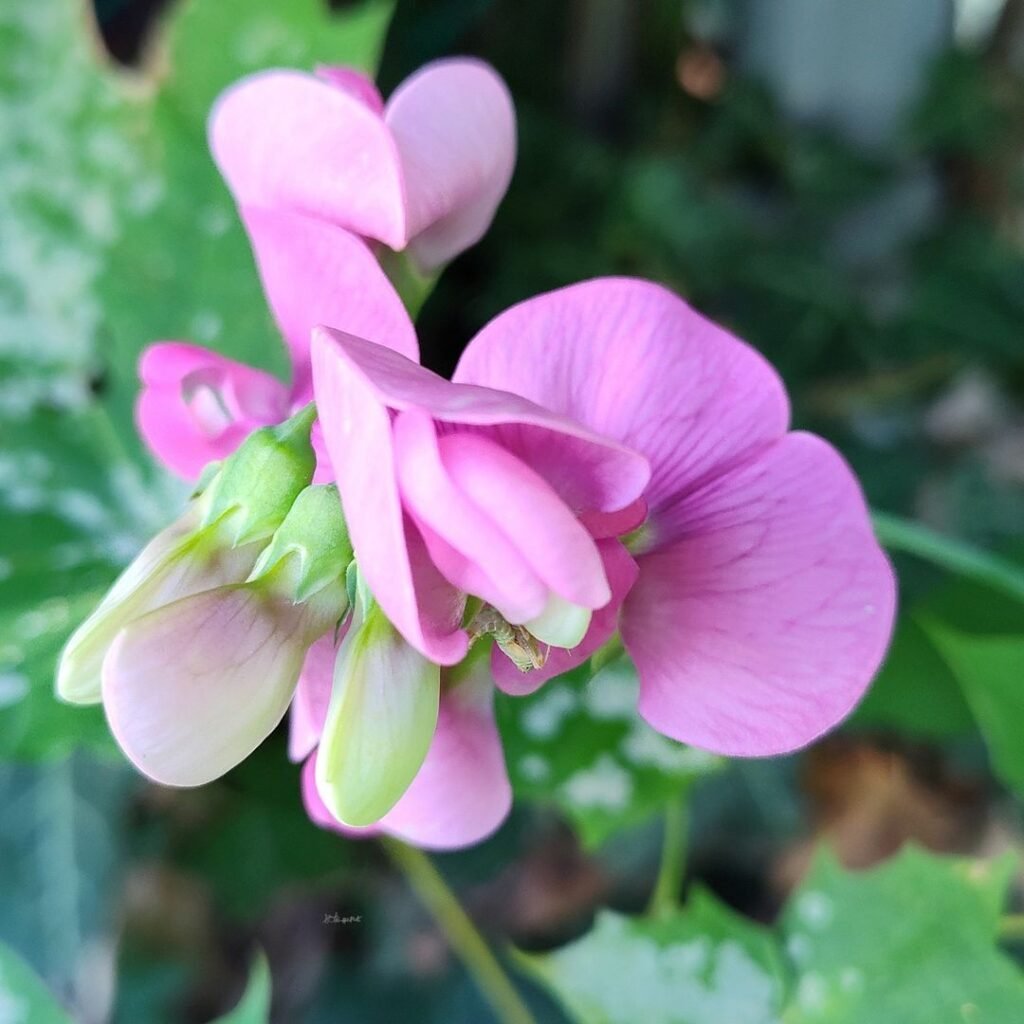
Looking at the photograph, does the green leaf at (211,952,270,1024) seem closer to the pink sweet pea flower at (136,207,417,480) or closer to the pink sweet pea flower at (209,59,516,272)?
the pink sweet pea flower at (136,207,417,480)

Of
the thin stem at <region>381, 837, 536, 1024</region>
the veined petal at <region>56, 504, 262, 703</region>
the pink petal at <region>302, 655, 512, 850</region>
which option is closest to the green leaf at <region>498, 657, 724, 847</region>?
the thin stem at <region>381, 837, 536, 1024</region>

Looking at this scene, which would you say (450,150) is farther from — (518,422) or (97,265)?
(97,265)

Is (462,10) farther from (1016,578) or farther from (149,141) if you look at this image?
(1016,578)

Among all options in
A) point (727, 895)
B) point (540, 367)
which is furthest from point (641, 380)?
point (727, 895)

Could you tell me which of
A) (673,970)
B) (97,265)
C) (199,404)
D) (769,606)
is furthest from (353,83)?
(673,970)

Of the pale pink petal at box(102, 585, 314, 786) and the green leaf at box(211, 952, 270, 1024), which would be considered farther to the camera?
the green leaf at box(211, 952, 270, 1024)

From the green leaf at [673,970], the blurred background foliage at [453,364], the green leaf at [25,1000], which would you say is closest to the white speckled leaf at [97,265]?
the blurred background foliage at [453,364]

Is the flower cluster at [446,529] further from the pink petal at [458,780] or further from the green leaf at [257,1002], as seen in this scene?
the green leaf at [257,1002]

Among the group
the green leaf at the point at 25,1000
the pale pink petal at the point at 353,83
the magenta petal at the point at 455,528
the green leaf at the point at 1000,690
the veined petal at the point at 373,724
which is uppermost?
the pale pink petal at the point at 353,83
